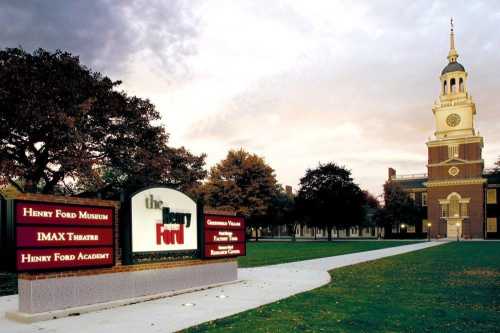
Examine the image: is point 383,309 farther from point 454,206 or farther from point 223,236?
point 454,206

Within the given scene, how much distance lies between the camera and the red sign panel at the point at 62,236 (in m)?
8.98

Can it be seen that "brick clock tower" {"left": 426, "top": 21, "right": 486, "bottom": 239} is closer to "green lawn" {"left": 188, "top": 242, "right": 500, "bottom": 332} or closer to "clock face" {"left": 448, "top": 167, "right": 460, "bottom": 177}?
"clock face" {"left": 448, "top": 167, "right": 460, "bottom": 177}

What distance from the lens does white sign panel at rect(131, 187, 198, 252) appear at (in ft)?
38.4

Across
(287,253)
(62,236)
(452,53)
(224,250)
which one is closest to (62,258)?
(62,236)

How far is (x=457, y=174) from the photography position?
71312mm

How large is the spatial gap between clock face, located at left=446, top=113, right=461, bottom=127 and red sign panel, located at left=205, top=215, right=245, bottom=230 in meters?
67.6

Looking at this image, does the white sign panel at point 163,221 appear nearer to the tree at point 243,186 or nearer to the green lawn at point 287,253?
the green lawn at point 287,253

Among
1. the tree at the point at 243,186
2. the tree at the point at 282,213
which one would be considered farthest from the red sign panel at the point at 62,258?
the tree at the point at 282,213

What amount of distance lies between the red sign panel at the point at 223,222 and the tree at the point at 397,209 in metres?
62.9

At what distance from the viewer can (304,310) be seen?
9812mm

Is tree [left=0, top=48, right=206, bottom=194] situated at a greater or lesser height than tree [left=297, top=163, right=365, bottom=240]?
greater

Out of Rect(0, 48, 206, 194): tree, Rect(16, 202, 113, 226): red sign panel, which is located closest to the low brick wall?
Rect(16, 202, 113, 226): red sign panel

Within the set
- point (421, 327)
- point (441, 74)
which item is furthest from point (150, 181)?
point (441, 74)

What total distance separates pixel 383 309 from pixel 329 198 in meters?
51.6
